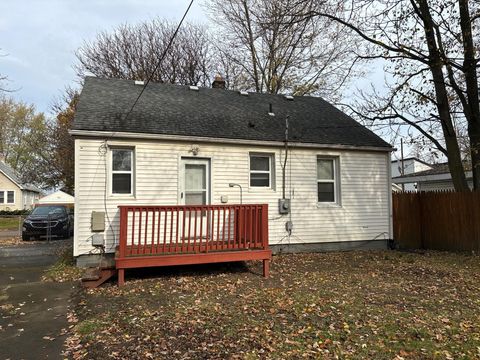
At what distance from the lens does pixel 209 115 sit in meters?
11.7

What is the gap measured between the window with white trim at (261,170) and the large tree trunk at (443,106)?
6226 millimetres

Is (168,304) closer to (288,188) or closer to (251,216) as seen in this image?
(251,216)

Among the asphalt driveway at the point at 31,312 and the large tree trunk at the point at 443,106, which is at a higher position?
the large tree trunk at the point at 443,106

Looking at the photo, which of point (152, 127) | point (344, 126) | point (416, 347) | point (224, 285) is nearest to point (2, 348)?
point (224, 285)

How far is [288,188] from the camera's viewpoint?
11227 mm

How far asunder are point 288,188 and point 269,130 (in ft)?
5.87

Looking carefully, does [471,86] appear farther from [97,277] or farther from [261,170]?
[97,277]

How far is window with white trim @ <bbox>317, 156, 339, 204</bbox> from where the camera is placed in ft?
38.8

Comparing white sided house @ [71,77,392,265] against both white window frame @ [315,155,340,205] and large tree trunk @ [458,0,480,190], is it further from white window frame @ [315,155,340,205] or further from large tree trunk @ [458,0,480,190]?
large tree trunk @ [458,0,480,190]

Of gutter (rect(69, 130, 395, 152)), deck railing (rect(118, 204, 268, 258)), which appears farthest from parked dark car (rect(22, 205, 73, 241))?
deck railing (rect(118, 204, 268, 258))

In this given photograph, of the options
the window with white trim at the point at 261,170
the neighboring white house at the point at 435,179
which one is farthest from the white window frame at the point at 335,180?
the neighboring white house at the point at 435,179

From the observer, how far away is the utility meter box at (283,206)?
36.0 feet

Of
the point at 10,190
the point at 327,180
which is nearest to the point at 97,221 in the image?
the point at 327,180

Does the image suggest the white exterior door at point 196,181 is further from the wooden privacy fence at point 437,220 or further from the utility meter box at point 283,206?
the wooden privacy fence at point 437,220
